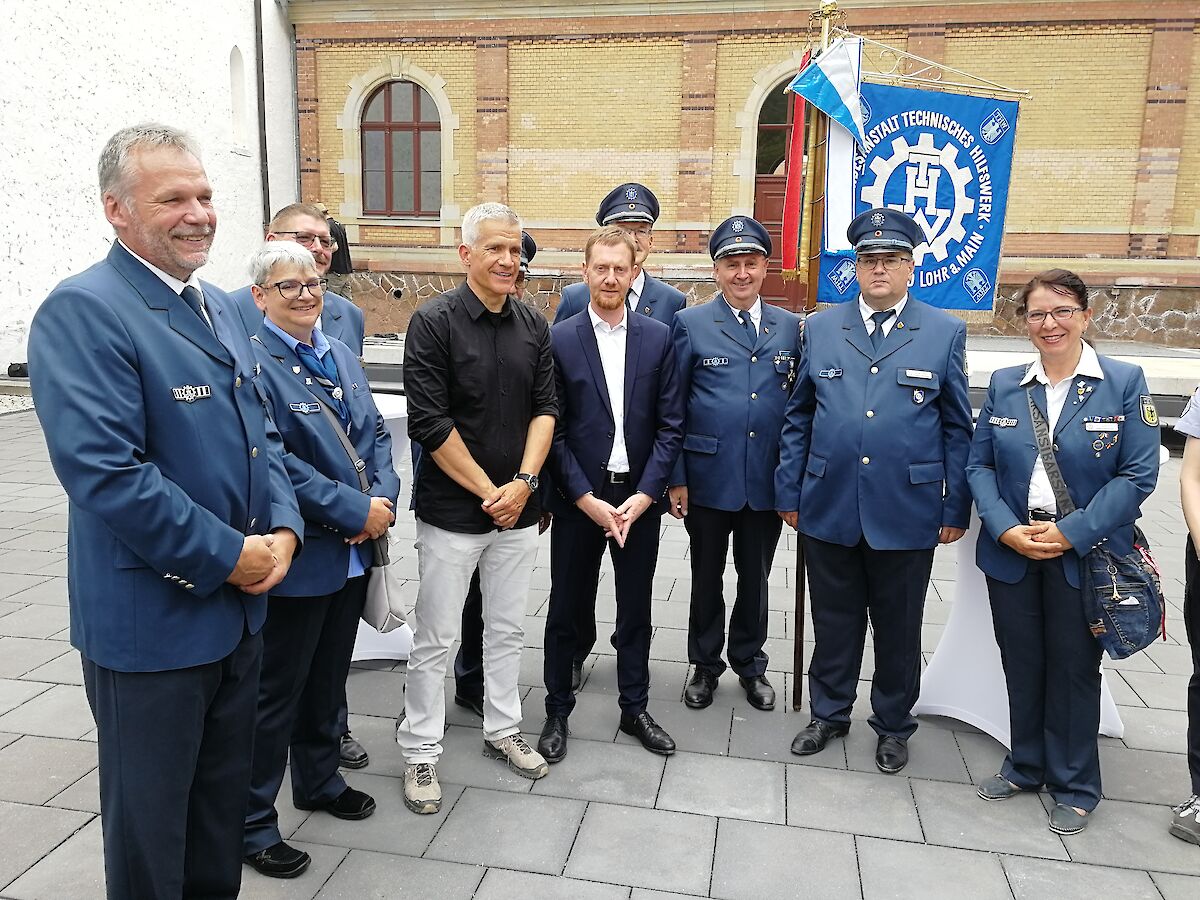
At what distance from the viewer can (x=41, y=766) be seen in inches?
131

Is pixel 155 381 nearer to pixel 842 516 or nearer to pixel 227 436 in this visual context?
pixel 227 436

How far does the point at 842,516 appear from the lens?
3.48 meters

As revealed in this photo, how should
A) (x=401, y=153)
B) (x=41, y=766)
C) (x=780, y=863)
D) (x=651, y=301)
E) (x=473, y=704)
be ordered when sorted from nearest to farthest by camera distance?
(x=780, y=863)
(x=41, y=766)
(x=473, y=704)
(x=651, y=301)
(x=401, y=153)

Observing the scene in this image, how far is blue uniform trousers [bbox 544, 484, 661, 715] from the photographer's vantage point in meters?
3.60

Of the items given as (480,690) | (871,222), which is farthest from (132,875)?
(871,222)

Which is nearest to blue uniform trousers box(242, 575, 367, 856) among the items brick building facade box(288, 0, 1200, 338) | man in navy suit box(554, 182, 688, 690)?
man in navy suit box(554, 182, 688, 690)

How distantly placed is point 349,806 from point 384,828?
157mm

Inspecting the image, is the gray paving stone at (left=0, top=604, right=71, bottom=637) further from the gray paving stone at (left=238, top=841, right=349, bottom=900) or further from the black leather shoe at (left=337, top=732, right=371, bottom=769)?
the gray paving stone at (left=238, top=841, right=349, bottom=900)

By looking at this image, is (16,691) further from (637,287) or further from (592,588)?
(637,287)

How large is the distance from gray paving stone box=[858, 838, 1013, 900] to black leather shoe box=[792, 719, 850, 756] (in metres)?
0.61

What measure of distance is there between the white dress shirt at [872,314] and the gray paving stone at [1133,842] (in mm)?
1911

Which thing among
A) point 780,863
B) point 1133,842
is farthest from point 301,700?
point 1133,842

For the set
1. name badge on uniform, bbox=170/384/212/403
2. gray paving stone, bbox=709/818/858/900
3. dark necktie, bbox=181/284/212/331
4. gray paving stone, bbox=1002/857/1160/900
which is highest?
dark necktie, bbox=181/284/212/331

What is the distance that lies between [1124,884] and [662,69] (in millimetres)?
16019
